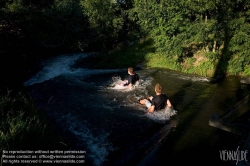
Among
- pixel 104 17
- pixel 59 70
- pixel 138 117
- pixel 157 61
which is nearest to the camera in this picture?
pixel 138 117

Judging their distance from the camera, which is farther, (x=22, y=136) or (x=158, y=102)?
(x=158, y=102)

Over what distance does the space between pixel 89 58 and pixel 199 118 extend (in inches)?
566

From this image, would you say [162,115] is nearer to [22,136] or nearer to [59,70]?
[22,136]

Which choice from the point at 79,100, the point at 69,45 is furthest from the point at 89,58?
the point at 79,100

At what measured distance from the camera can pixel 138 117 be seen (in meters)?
8.34

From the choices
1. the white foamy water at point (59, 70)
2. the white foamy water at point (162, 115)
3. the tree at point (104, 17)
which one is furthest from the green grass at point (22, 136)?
the tree at point (104, 17)

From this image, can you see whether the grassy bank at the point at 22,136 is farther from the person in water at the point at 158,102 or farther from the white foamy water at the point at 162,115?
the person in water at the point at 158,102

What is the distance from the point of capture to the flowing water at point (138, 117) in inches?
236

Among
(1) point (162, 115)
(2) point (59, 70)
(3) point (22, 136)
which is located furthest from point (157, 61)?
(3) point (22, 136)

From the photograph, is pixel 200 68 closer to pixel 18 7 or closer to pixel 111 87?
pixel 111 87

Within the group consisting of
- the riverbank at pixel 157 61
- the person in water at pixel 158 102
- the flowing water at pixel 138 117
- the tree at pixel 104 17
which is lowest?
the flowing water at pixel 138 117

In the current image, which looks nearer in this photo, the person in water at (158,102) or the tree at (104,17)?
the person in water at (158,102)

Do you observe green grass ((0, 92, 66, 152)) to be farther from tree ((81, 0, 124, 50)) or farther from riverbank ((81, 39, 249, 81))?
tree ((81, 0, 124, 50))

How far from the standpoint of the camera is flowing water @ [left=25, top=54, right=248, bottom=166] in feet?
19.7
